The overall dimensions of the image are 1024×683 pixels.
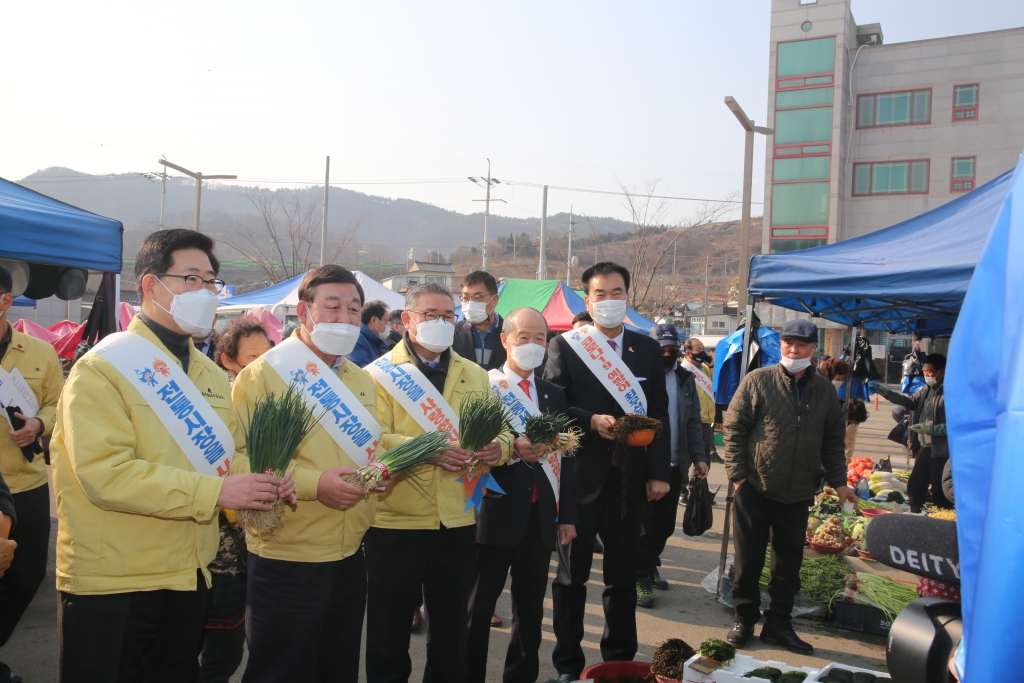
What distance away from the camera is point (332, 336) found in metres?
3.09

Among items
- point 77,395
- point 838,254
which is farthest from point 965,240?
point 77,395

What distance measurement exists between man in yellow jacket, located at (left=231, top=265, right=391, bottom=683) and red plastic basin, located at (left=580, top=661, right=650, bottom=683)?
4.66ft

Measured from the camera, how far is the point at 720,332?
46188 millimetres

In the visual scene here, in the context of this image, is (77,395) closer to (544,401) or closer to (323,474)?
(323,474)

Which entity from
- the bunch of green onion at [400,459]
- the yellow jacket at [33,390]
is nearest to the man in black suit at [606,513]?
the bunch of green onion at [400,459]

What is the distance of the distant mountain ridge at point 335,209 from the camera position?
128 metres

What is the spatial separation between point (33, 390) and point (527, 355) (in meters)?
2.82

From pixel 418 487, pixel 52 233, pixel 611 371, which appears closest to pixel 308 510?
pixel 418 487

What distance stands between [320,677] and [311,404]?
1165 millimetres

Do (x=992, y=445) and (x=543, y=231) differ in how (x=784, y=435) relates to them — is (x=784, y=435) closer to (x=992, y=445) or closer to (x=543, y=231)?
(x=992, y=445)

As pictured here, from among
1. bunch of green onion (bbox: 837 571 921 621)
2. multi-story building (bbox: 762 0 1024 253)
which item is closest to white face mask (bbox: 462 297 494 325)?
bunch of green onion (bbox: 837 571 921 621)

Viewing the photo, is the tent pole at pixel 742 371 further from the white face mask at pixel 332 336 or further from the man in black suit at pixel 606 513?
the white face mask at pixel 332 336

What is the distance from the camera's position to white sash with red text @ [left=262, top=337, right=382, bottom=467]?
3002 mm

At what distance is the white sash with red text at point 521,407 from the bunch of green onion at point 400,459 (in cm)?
73
